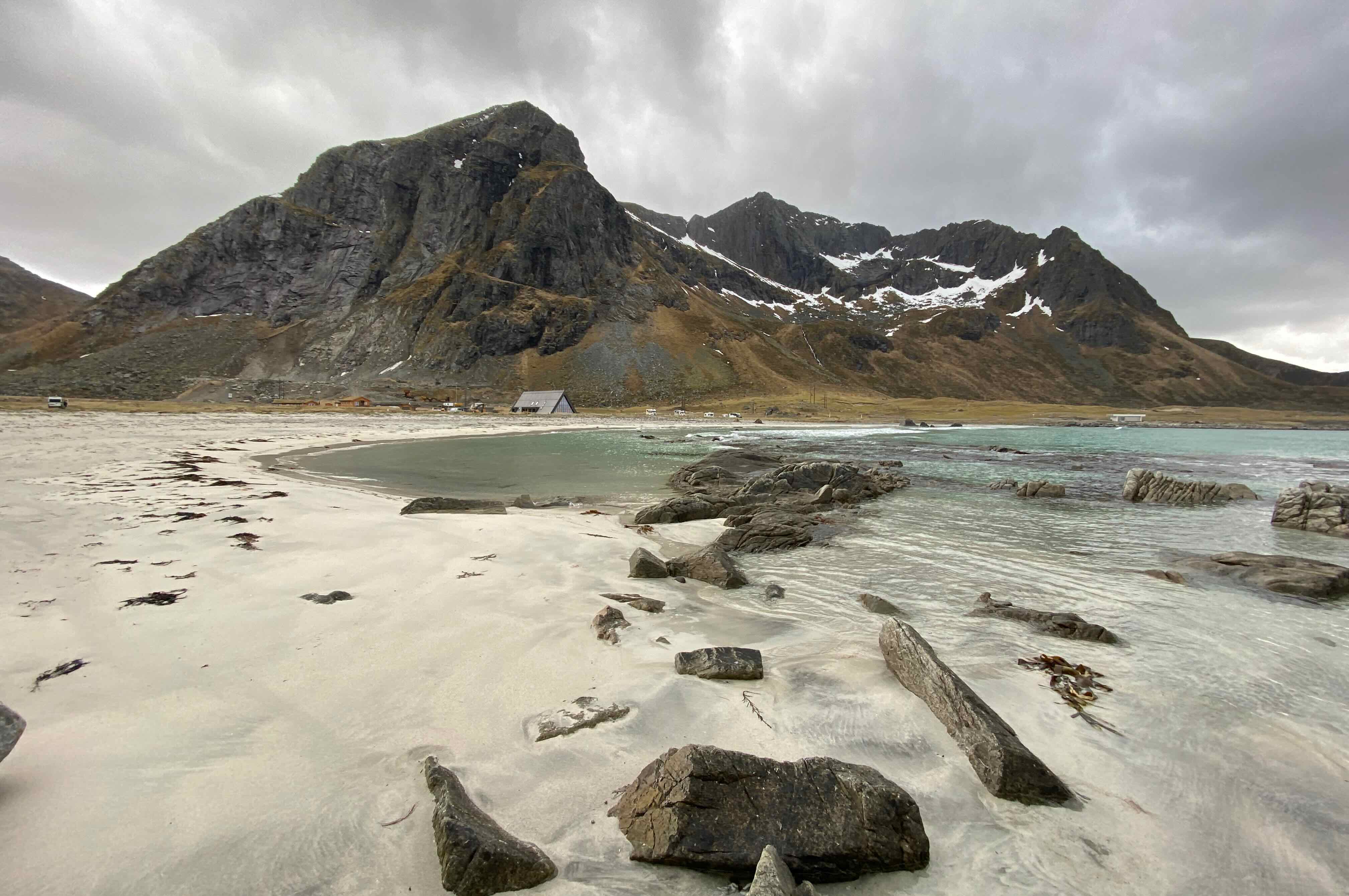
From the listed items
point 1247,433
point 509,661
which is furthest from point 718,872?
point 1247,433

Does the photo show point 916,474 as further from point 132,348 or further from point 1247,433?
point 132,348

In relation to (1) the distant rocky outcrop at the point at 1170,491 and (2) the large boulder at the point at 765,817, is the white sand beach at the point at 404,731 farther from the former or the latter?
(1) the distant rocky outcrop at the point at 1170,491

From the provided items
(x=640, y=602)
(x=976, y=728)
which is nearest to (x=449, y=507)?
(x=640, y=602)

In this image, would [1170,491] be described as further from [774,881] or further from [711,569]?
[774,881]

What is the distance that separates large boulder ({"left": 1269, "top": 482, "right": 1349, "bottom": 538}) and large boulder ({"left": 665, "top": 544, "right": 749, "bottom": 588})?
18152mm

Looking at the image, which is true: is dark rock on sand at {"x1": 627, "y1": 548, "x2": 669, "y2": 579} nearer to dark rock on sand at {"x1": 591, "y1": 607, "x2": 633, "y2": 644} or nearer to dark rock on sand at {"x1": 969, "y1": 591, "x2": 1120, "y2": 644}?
dark rock on sand at {"x1": 591, "y1": 607, "x2": 633, "y2": 644}

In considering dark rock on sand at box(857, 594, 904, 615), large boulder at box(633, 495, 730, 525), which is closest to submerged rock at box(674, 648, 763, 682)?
dark rock on sand at box(857, 594, 904, 615)

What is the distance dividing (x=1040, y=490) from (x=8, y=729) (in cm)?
2584

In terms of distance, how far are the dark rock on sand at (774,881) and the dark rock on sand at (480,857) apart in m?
1.13

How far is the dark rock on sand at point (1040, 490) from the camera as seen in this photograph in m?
20.8

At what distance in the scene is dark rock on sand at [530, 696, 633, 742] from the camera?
14.0ft

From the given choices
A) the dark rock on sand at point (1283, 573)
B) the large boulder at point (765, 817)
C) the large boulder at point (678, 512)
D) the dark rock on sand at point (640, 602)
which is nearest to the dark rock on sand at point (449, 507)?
the large boulder at point (678, 512)

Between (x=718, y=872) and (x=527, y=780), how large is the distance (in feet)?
4.75

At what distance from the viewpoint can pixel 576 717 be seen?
445 centimetres
